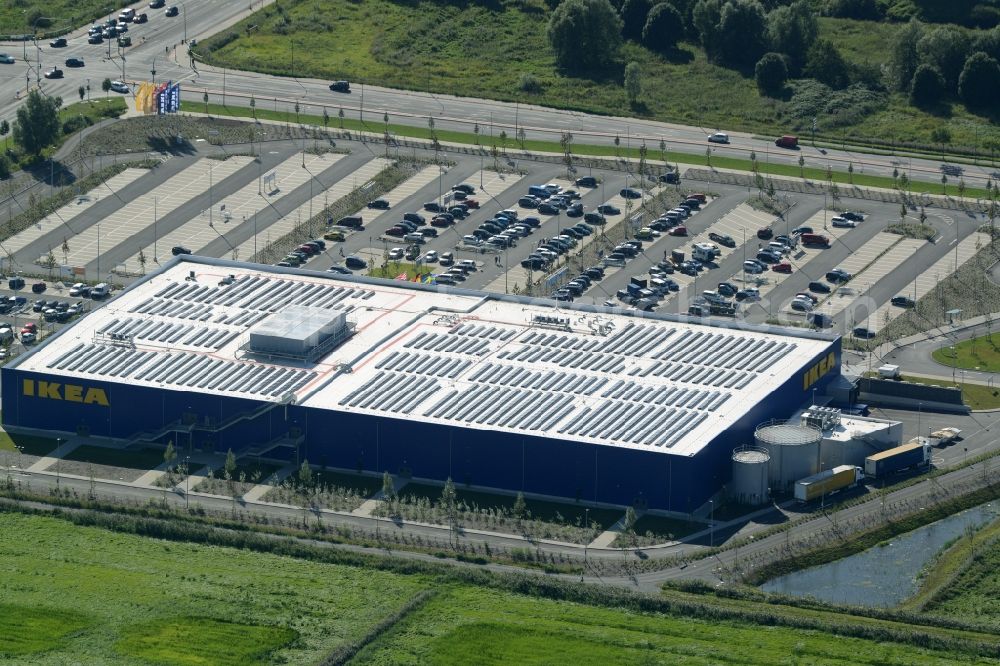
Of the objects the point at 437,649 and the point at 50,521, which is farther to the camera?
the point at 50,521

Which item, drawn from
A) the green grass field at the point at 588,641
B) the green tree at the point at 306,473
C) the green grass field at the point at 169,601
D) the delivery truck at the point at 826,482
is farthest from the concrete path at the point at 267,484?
the delivery truck at the point at 826,482

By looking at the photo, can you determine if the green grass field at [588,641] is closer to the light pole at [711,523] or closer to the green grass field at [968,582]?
the green grass field at [968,582]

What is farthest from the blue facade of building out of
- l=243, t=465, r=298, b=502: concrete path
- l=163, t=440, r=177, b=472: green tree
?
l=163, t=440, r=177, b=472: green tree

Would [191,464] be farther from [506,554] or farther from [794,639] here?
[794,639]

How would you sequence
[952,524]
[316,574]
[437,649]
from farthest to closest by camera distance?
[952,524], [316,574], [437,649]

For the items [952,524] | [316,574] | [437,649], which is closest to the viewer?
[437,649]

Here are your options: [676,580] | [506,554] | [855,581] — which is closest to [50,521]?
[506,554]

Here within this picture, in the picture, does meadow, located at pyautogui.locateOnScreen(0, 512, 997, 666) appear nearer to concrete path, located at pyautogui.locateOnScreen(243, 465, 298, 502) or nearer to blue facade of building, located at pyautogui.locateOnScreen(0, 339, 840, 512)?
concrete path, located at pyautogui.locateOnScreen(243, 465, 298, 502)
